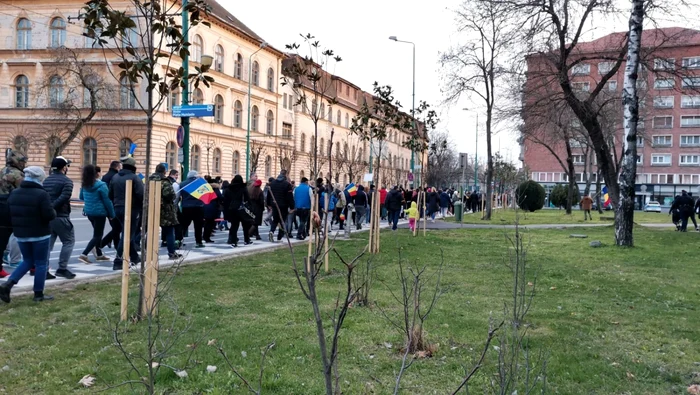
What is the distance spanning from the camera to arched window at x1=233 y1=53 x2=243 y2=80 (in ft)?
175

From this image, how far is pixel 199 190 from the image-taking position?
13.1 meters

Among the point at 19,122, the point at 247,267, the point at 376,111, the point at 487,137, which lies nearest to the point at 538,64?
the point at 376,111

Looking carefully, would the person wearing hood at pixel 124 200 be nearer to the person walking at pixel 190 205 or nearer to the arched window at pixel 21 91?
the person walking at pixel 190 205

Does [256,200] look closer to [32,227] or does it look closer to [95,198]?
[95,198]

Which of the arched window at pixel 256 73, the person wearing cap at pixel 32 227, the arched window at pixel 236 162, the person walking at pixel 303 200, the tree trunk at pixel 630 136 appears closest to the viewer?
the person wearing cap at pixel 32 227

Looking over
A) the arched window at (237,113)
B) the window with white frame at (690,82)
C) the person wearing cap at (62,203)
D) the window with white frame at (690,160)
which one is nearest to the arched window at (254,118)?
the arched window at (237,113)

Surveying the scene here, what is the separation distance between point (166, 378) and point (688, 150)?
91.1 metres

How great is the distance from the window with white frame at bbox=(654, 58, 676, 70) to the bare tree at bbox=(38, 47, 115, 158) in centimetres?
3315

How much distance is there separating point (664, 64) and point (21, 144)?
40.7m

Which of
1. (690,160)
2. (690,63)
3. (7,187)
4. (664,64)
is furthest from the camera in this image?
(690,160)

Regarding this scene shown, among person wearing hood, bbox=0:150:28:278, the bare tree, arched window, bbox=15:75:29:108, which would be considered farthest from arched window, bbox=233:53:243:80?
person wearing hood, bbox=0:150:28:278

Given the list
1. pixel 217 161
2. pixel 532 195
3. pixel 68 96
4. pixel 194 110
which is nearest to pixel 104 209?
pixel 194 110

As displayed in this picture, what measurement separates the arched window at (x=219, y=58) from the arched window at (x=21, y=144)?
1524 cm

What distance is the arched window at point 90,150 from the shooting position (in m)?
45.1
